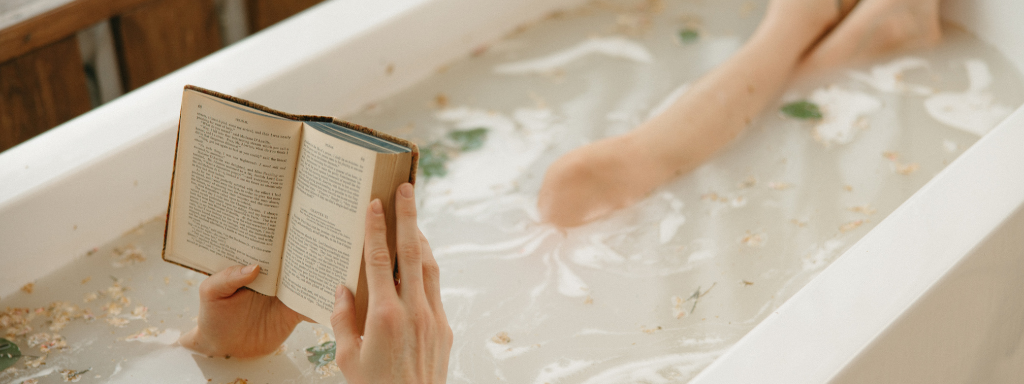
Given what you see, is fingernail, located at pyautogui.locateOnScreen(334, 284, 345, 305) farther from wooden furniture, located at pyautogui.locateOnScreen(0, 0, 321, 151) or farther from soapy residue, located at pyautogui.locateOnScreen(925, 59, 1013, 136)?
soapy residue, located at pyautogui.locateOnScreen(925, 59, 1013, 136)

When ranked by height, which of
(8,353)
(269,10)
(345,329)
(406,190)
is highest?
(406,190)

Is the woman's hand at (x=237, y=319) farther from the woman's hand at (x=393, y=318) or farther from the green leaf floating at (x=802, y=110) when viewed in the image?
the green leaf floating at (x=802, y=110)

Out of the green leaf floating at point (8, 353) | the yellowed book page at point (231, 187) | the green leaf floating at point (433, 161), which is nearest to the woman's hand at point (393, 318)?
the yellowed book page at point (231, 187)

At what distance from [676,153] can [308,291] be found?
729 mm

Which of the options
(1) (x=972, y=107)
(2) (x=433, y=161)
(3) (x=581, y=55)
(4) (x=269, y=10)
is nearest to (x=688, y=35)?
Result: (3) (x=581, y=55)

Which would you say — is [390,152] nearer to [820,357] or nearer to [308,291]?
[308,291]

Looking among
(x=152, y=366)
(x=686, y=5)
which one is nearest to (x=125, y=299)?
(x=152, y=366)

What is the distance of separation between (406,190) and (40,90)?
3.51 ft

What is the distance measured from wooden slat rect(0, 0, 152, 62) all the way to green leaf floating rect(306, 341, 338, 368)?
0.80 m

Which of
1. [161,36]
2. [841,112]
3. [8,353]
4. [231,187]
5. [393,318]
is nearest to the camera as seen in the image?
[393,318]

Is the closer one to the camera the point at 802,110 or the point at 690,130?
the point at 690,130

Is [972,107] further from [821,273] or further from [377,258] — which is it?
[377,258]

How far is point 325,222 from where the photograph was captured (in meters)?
0.72

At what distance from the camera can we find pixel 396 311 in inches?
26.7
